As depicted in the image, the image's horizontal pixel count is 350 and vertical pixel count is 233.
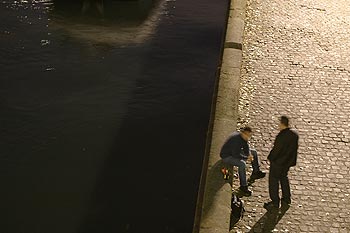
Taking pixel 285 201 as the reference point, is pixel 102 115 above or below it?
below

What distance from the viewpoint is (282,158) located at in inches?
340

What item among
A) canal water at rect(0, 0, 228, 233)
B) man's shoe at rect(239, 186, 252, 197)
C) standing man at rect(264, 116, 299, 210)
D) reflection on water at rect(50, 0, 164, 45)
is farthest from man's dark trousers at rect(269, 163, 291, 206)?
reflection on water at rect(50, 0, 164, 45)

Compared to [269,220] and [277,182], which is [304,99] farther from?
[269,220]

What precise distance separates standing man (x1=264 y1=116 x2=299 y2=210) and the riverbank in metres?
0.85

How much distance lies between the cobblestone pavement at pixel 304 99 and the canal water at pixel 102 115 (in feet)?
7.29

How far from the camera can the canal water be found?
37.6 feet

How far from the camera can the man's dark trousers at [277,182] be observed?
→ 8766 millimetres

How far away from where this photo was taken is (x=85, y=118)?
14391 mm

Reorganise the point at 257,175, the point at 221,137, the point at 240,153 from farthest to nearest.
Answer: the point at 221,137 → the point at 257,175 → the point at 240,153

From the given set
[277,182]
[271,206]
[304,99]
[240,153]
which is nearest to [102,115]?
[304,99]

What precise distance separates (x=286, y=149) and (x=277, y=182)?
2.32ft

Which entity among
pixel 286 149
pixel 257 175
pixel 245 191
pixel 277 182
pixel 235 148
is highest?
pixel 286 149

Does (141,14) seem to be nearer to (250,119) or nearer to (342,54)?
A: (342,54)

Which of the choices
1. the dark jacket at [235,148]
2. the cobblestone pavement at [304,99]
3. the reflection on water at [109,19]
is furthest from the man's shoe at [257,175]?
the reflection on water at [109,19]
